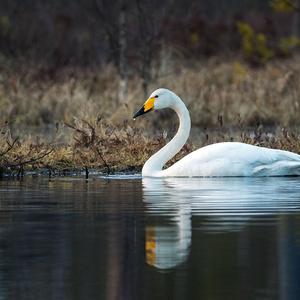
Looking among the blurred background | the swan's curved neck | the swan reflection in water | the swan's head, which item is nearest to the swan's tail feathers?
the swan reflection in water

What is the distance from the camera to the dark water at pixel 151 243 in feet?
26.0

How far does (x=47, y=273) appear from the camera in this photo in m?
8.37

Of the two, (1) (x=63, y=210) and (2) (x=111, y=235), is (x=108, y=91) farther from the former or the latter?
(2) (x=111, y=235)

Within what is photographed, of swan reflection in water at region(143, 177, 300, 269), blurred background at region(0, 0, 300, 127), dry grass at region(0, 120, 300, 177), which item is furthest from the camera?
blurred background at region(0, 0, 300, 127)

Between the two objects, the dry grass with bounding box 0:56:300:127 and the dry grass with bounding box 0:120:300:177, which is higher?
the dry grass with bounding box 0:56:300:127

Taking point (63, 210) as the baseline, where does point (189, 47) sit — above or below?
above

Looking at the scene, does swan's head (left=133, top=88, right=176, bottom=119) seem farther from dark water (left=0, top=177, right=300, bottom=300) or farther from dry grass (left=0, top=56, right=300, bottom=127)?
dry grass (left=0, top=56, right=300, bottom=127)

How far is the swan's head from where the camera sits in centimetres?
1744

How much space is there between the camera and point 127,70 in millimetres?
28562

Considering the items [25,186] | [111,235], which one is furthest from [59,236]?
[25,186]

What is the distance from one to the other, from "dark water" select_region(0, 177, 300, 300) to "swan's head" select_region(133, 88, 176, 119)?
3.22m

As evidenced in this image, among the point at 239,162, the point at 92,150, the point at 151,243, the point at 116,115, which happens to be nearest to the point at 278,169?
the point at 239,162

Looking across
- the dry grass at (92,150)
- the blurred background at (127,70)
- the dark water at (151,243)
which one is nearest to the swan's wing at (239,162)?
the dark water at (151,243)

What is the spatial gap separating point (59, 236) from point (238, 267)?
1.95 meters
